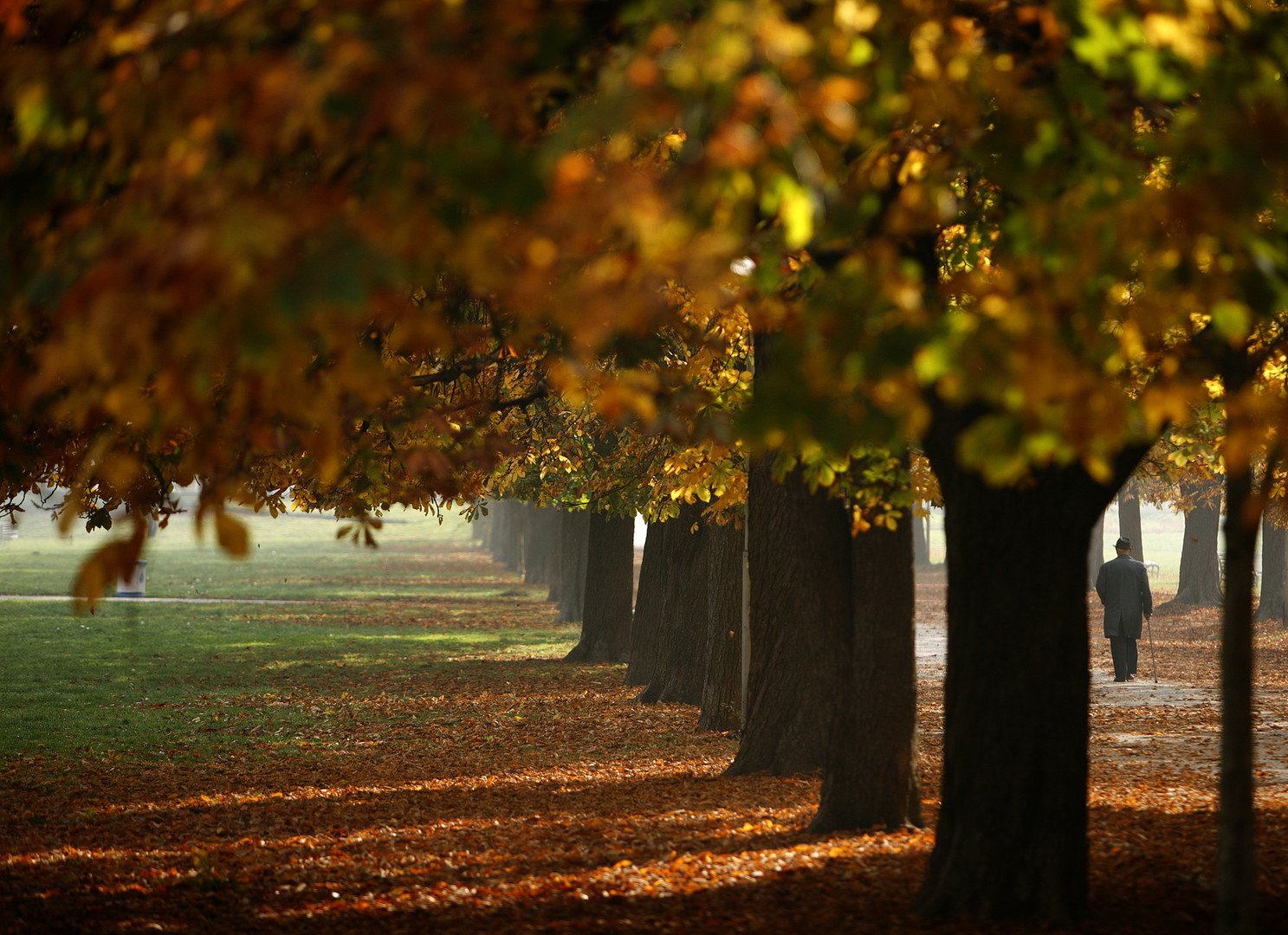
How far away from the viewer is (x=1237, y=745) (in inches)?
201

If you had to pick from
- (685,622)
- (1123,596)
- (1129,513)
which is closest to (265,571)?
(1129,513)

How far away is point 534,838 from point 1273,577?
2480 cm

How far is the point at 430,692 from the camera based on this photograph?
19406 mm

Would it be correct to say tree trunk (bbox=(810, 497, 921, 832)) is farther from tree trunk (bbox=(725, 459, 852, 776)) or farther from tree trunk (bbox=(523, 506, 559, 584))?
tree trunk (bbox=(523, 506, 559, 584))

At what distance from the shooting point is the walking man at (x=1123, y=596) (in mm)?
18922

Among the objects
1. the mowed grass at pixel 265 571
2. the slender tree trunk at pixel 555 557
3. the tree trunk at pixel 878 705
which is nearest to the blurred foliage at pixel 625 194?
the tree trunk at pixel 878 705

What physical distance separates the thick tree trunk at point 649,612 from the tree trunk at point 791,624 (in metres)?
7.68

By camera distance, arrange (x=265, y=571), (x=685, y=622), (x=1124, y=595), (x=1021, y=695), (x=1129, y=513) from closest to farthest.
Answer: (x=1021, y=695) < (x=685, y=622) < (x=1124, y=595) < (x=1129, y=513) < (x=265, y=571)

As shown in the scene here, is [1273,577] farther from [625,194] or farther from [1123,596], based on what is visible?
[625,194]

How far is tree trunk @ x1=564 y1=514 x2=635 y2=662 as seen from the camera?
22.7m

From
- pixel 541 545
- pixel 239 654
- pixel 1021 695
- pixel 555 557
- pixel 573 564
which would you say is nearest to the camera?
pixel 1021 695

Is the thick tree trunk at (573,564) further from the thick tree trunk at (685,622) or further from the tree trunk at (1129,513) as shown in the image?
the tree trunk at (1129,513)

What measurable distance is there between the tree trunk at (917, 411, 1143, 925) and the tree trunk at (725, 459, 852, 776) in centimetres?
337

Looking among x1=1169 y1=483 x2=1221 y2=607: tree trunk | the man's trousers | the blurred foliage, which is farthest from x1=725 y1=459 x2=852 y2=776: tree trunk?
x1=1169 y1=483 x2=1221 y2=607: tree trunk
